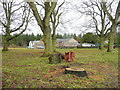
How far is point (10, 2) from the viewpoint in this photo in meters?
17.8

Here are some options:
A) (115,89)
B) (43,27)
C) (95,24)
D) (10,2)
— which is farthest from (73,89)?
(95,24)

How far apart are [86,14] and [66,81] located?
19.3 m

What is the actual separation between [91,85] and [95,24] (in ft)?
73.0

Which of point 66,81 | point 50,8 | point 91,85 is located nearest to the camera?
point 91,85

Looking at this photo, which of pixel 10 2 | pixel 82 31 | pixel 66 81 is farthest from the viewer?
pixel 82 31

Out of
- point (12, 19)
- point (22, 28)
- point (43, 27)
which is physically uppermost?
point (12, 19)

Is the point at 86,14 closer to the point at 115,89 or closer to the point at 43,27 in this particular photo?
the point at 43,27

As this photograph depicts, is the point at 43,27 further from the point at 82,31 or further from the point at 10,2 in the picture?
the point at 82,31

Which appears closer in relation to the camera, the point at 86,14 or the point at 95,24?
the point at 86,14

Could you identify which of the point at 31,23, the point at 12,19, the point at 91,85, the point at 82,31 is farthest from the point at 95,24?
the point at 91,85

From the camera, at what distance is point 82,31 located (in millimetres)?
23203

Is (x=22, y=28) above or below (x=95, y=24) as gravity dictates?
below

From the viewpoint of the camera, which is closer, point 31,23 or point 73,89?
point 73,89

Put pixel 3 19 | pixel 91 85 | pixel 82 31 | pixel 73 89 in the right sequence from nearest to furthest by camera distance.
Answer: pixel 73 89 → pixel 91 85 → pixel 3 19 → pixel 82 31
